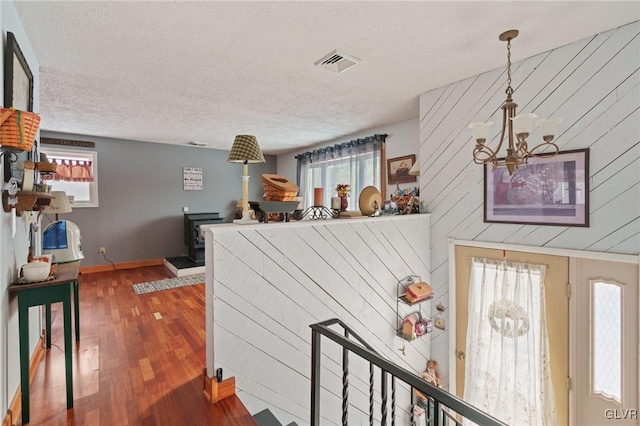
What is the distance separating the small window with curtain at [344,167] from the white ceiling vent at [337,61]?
2.20 m

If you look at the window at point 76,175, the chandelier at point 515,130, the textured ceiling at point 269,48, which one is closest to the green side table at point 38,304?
the textured ceiling at point 269,48

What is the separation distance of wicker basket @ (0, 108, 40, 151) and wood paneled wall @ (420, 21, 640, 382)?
3160mm

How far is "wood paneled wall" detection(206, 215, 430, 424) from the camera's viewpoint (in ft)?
6.24

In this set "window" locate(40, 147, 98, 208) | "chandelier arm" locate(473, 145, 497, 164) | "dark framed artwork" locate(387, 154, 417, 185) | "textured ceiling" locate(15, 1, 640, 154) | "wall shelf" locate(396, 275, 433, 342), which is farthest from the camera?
"window" locate(40, 147, 98, 208)

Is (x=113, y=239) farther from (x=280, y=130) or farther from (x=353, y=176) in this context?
(x=353, y=176)

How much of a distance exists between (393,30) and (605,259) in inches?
90.0

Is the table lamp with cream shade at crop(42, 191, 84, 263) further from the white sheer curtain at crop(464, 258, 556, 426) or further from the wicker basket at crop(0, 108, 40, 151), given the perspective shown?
the white sheer curtain at crop(464, 258, 556, 426)

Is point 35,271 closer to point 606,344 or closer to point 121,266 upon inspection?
point 606,344

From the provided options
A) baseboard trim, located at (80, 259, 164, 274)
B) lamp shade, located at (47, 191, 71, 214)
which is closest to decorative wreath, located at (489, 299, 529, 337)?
lamp shade, located at (47, 191, 71, 214)

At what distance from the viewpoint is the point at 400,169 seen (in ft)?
14.4

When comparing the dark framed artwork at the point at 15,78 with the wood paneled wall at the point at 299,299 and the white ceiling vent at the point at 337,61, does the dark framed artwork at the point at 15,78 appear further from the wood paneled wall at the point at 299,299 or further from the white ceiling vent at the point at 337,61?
the white ceiling vent at the point at 337,61

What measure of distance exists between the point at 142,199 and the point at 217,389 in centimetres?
501

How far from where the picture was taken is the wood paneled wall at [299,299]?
190 cm

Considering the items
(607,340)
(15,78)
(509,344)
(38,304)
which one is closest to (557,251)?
(607,340)
